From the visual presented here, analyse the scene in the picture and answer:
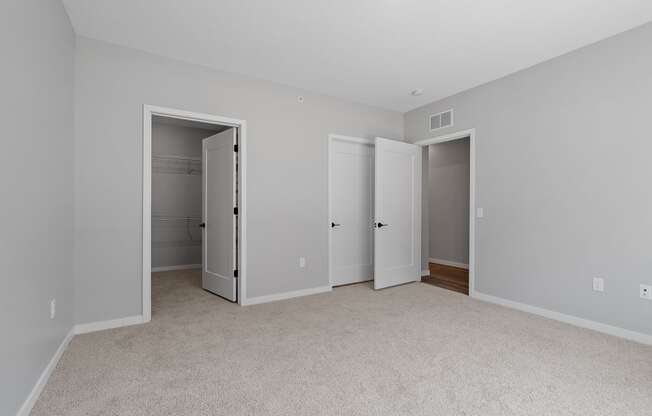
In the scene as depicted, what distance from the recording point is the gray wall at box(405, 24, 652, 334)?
2863 millimetres

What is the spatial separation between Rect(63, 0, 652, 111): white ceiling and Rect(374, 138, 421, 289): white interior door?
118 cm

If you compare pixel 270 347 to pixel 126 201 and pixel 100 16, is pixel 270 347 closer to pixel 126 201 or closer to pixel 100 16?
pixel 126 201

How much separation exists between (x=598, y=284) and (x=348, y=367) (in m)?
2.49

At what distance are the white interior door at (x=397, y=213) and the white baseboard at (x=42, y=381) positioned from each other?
10.8 ft

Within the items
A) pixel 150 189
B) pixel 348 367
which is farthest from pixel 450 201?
pixel 150 189

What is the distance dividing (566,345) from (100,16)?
15.1ft

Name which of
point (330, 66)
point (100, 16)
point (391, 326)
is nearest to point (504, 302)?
point (391, 326)

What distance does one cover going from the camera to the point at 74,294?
293 centimetres

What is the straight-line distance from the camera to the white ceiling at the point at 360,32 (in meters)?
2.57

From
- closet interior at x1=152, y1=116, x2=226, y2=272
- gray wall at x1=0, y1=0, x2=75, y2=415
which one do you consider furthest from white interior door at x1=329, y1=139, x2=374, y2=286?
gray wall at x1=0, y1=0, x2=75, y2=415

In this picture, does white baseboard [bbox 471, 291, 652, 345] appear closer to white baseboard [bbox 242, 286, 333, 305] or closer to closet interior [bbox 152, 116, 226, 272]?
white baseboard [bbox 242, 286, 333, 305]

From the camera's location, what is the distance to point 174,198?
625 cm

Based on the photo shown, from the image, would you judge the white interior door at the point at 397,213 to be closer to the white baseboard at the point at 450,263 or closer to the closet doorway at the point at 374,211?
the closet doorway at the point at 374,211

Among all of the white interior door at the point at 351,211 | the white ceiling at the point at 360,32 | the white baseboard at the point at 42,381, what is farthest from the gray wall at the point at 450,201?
the white baseboard at the point at 42,381
